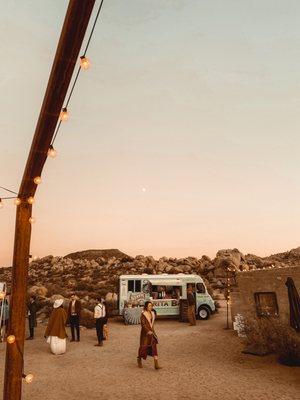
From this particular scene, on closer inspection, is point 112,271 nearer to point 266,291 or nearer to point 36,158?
point 266,291

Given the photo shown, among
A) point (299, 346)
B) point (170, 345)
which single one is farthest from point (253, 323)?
point (170, 345)

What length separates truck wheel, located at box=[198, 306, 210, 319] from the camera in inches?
759

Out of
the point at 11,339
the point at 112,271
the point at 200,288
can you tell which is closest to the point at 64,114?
the point at 11,339

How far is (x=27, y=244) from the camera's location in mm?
5504

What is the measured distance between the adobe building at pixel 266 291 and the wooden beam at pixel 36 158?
876cm

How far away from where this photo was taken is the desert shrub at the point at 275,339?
9.22 meters

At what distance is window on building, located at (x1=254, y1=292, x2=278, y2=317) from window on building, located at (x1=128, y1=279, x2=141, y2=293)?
27.9ft

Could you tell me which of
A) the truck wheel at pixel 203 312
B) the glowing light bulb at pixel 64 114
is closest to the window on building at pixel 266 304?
the truck wheel at pixel 203 312

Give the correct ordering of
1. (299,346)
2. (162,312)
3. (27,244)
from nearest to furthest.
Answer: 1. (27,244)
2. (299,346)
3. (162,312)

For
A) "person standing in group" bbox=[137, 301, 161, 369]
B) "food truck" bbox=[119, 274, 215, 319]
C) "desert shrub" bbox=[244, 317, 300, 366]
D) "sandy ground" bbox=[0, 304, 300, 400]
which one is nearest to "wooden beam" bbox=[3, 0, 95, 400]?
"sandy ground" bbox=[0, 304, 300, 400]

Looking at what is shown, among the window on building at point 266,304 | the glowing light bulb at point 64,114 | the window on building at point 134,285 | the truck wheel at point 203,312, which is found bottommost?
the truck wheel at point 203,312

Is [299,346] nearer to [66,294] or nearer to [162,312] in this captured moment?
[162,312]

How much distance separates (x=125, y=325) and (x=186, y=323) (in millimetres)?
3274

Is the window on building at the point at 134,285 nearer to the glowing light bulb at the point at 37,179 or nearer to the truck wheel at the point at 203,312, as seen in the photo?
the truck wheel at the point at 203,312
